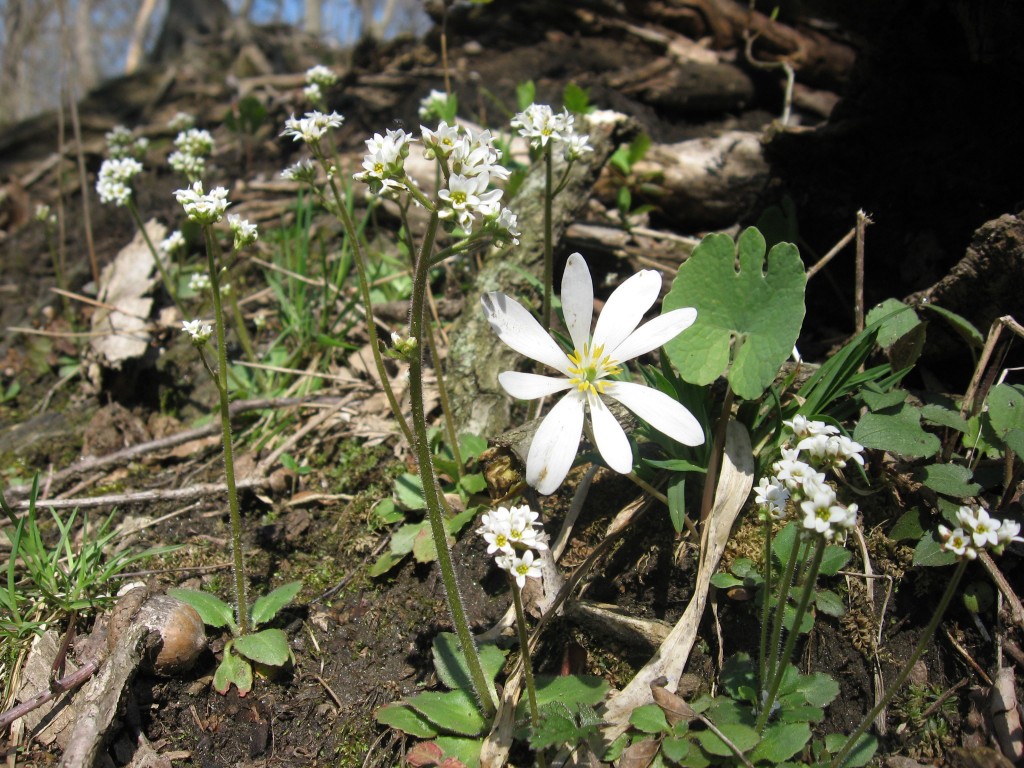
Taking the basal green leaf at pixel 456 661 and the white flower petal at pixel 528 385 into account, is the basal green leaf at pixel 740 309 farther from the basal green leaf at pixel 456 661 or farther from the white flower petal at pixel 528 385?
the basal green leaf at pixel 456 661

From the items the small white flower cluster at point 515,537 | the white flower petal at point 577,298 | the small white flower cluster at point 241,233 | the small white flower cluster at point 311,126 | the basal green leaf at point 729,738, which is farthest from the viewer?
the small white flower cluster at point 311,126

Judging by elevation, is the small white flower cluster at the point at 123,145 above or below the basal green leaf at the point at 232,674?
above

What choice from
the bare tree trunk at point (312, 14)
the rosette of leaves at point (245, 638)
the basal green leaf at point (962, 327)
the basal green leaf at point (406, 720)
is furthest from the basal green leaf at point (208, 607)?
the bare tree trunk at point (312, 14)

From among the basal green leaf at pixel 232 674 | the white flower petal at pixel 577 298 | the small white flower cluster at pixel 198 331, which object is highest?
the white flower petal at pixel 577 298

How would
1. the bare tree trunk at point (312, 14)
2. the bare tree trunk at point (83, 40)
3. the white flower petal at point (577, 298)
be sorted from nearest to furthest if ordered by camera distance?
the white flower petal at point (577, 298) < the bare tree trunk at point (312, 14) < the bare tree trunk at point (83, 40)

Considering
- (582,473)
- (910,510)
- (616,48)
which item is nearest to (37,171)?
(616,48)

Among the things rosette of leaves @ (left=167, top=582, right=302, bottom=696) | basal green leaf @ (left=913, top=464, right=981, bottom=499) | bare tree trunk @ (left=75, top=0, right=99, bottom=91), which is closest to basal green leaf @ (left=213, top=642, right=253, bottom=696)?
rosette of leaves @ (left=167, top=582, right=302, bottom=696)
